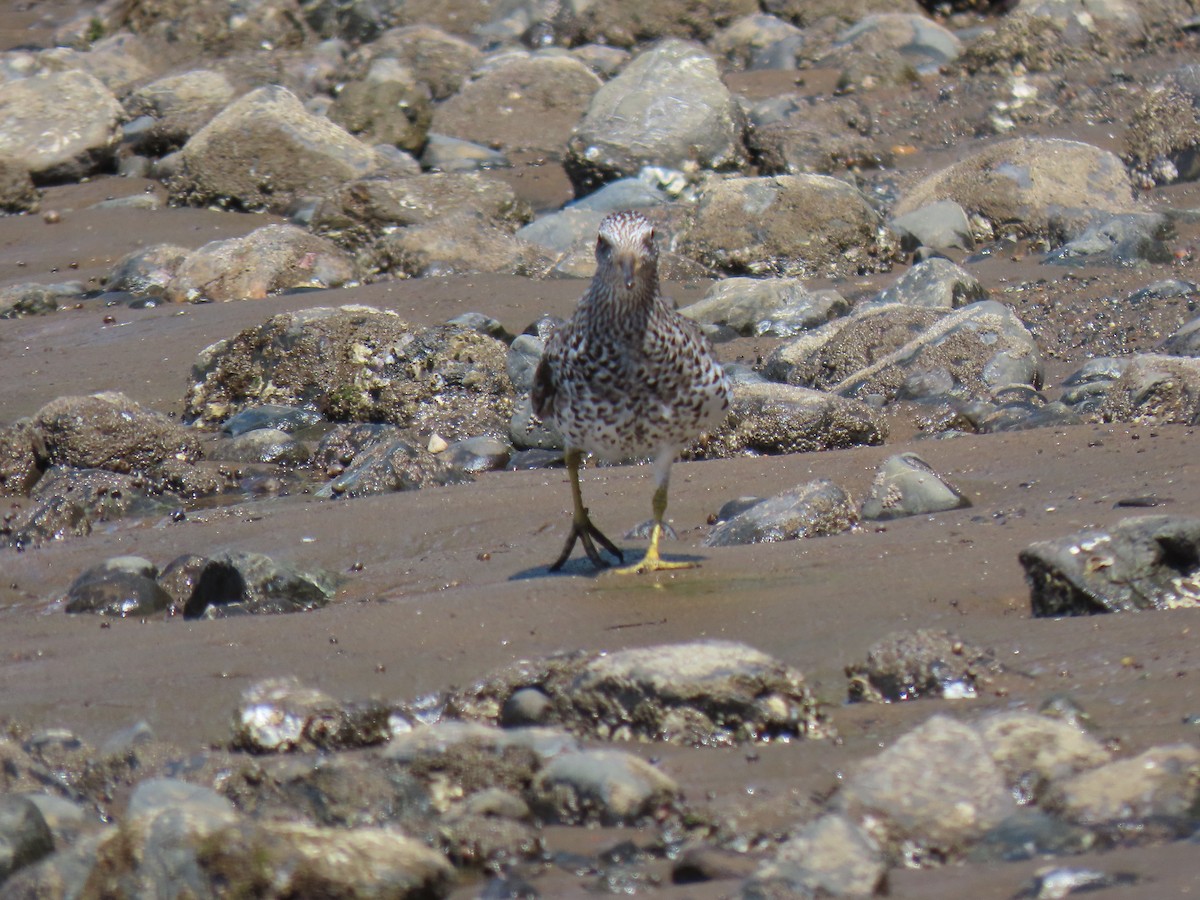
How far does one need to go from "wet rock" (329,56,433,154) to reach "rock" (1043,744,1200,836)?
14633 millimetres

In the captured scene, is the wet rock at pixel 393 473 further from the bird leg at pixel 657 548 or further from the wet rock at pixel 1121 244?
the wet rock at pixel 1121 244

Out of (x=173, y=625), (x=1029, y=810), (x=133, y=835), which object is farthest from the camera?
(x=173, y=625)

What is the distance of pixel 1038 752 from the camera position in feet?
14.2

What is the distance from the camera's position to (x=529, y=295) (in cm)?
1207

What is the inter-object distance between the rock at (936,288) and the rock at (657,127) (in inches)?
174

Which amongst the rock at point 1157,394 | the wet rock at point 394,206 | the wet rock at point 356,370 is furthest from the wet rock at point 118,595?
the wet rock at point 394,206

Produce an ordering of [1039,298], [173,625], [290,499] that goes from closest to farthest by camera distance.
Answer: [173,625] → [290,499] → [1039,298]

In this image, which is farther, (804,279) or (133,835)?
(804,279)

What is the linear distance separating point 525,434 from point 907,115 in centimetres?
915

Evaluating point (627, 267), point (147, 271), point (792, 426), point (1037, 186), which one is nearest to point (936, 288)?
point (1037, 186)

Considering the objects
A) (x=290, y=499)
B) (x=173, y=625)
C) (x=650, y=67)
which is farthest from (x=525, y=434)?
(x=650, y=67)

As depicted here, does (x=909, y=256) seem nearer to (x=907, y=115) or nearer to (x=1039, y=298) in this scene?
(x=1039, y=298)

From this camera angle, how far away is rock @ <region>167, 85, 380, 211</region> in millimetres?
15555

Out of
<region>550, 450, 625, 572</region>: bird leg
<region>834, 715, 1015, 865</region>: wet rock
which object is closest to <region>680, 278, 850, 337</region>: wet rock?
<region>550, 450, 625, 572</region>: bird leg
